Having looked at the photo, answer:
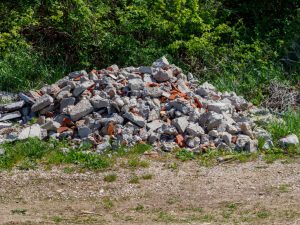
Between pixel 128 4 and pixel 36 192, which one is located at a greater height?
pixel 128 4

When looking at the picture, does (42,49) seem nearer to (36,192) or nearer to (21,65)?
(21,65)

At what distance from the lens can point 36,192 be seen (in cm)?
896

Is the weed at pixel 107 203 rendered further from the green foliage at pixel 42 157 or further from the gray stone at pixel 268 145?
the gray stone at pixel 268 145

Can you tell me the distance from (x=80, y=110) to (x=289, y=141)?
113 inches

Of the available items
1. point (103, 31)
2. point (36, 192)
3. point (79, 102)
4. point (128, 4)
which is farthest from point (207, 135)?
point (128, 4)

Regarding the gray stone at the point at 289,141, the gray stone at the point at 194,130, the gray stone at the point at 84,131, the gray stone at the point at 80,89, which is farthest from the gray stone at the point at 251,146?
the gray stone at the point at 80,89

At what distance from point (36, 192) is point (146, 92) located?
2.55m

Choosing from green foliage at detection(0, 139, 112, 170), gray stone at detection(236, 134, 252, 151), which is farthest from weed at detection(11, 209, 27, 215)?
gray stone at detection(236, 134, 252, 151)

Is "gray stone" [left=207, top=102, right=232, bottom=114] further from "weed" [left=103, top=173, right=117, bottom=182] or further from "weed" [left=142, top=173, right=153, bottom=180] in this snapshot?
"weed" [left=103, top=173, right=117, bottom=182]

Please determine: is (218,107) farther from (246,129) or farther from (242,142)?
(242,142)

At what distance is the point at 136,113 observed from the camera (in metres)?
10.5

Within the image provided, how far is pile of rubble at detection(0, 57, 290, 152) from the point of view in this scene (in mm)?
10242

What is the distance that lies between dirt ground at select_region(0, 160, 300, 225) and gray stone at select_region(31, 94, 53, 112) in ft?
5.12

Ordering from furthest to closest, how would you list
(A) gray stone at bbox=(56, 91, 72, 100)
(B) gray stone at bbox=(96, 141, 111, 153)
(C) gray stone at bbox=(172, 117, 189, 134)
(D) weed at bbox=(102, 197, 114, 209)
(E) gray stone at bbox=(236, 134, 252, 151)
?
(A) gray stone at bbox=(56, 91, 72, 100), (C) gray stone at bbox=(172, 117, 189, 134), (E) gray stone at bbox=(236, 134, 252, 151), (B) gray stone at bbox=(96, 141, 111, 153), (D) weed at bbox=(102, 197, 114, 209)
